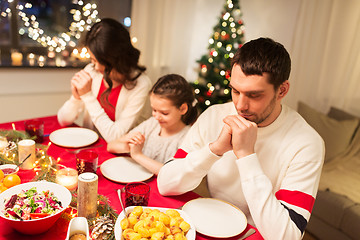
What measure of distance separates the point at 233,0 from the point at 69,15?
6.39 feet

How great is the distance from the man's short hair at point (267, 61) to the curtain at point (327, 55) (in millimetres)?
2209

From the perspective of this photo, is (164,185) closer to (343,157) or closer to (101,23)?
(101,23)

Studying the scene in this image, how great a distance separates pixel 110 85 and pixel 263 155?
4.23 feet

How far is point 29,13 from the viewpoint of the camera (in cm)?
340

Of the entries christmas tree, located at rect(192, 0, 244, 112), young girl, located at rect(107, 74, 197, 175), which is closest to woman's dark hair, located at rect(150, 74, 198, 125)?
young girl, located at rect(107, 74, 197, 175)

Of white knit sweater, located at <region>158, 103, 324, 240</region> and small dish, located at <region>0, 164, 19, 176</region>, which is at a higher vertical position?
white knit sweater, located at <region>158, 103, 324, 240</region>

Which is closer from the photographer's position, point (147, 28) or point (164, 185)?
point (164, 185)

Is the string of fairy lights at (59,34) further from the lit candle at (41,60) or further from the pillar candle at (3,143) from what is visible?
the pillar candle at (3,143)

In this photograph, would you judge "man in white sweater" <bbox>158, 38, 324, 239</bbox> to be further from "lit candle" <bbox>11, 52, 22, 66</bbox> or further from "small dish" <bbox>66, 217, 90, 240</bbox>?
"lit candle" <bbox>11, 52, 22, 66</bbox>

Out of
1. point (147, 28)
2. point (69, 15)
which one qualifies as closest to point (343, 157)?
point (147, 28)

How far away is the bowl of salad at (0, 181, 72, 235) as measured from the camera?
980 mm

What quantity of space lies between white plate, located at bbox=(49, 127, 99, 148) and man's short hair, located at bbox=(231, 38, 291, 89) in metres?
1.04

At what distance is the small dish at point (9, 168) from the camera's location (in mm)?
1290

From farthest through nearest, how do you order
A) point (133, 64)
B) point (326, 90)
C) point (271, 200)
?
point (326, 90)
point (133, 64)
point (271, 200)
